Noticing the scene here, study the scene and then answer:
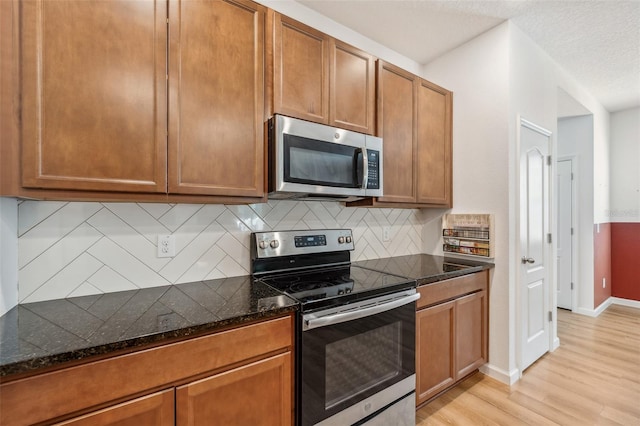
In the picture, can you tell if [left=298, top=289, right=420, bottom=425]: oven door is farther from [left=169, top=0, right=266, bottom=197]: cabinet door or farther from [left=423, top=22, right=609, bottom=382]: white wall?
[left=423, top=22, right=609, bottom=382]: white wall

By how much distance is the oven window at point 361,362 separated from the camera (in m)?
1.35

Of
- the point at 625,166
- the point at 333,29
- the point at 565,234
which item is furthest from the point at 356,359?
the point at 625,166

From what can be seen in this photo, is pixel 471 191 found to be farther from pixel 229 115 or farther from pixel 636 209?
pixel 636 209

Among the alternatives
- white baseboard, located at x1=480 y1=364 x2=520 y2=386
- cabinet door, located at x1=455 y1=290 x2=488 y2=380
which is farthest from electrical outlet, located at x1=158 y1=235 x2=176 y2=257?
white baseboard, located at x1=480 y1=364 x2=520 y2=386

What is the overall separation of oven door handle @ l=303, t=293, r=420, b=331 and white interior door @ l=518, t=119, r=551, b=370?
130 cm

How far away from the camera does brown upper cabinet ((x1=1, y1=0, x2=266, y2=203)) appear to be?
1.04m

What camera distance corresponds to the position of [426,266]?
7.06ft

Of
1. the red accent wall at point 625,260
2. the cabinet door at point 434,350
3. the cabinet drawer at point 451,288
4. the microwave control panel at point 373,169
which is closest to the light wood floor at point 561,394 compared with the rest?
the cabinet door at point 434,350

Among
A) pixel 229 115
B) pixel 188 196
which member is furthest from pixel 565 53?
pixel 188 196

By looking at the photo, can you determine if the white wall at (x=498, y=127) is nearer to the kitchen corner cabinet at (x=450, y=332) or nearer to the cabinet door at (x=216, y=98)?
the kitchen corner cabinet at (x=450, y=332)

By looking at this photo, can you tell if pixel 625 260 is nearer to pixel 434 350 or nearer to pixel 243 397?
pixel 434 350

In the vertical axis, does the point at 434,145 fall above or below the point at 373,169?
above

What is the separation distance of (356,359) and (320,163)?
105 cm

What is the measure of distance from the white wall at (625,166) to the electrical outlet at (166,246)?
5.65m
